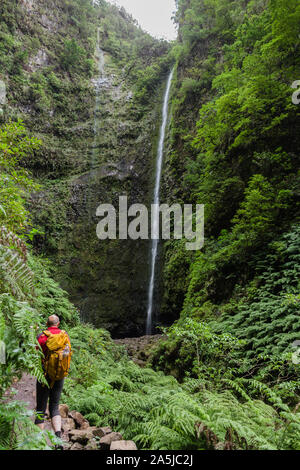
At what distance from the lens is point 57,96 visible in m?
18.1

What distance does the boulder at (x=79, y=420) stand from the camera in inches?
127

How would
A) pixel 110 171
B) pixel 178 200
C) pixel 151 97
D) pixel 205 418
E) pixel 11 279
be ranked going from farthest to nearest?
1. pixel 151 97
2. pixel 110 171
3. pixel 178 200
4. pixel 11 279
5. pixel 205 418

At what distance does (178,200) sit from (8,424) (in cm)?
1230

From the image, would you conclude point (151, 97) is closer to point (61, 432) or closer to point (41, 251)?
point (41, 251)

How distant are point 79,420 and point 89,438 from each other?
0.61 m

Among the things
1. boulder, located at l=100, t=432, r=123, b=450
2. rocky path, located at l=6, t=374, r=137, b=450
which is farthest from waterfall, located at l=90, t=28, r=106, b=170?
boulder, located at l=100, t=432, r=123, b=450

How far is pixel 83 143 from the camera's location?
59.0 ft

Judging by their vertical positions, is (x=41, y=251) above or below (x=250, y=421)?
above

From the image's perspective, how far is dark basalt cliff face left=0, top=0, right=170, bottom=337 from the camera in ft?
48.5

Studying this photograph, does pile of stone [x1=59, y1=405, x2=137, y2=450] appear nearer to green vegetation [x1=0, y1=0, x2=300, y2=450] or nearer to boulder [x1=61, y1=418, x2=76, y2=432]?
boulder [x1=61, y1=418, x2=76, y2=432]

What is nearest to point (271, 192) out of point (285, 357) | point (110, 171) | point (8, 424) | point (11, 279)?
point (285, 357)

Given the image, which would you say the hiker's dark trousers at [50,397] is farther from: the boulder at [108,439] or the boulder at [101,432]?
the boulder at [108,439]

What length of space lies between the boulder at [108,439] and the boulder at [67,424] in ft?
2.01
